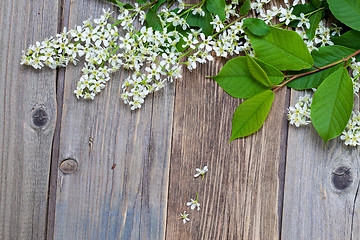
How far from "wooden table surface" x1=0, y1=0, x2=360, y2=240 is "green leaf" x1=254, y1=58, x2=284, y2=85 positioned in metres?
0.06

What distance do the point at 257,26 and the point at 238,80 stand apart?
12 centimetres

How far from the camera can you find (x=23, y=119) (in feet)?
2.69

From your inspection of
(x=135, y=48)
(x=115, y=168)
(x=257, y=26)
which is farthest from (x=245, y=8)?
(x=115, y=168)

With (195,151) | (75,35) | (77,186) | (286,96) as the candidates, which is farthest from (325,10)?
(77,186)

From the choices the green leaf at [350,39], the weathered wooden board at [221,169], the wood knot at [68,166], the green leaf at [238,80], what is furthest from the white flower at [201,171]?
the green leaf at [350,39]

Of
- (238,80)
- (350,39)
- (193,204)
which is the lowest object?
(193,204)

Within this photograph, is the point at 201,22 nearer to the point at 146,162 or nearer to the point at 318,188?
the point at 146,162

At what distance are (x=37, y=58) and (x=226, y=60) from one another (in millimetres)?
430

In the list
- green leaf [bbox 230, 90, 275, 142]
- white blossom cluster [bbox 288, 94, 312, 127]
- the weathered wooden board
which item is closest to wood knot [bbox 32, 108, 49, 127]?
the weathered wooden board

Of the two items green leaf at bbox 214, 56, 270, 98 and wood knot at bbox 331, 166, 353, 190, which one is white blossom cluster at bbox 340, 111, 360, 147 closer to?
wood knot at bbox 331, 166, 353, 190

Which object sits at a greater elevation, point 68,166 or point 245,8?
point 245,8

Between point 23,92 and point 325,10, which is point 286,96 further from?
point 23,92

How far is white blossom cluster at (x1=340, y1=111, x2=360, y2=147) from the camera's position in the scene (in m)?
0.79


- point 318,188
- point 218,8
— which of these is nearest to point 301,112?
point 318,188
